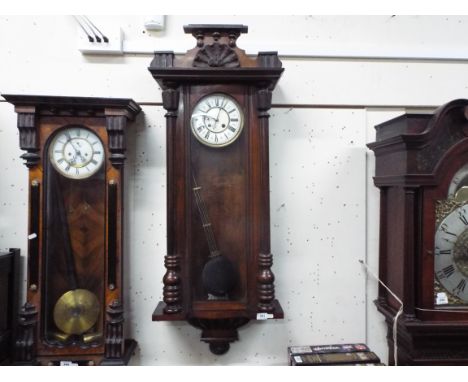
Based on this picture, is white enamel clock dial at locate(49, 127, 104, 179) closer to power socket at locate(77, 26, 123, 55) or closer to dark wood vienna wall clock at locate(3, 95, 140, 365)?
dark wood vienna wall clock at locate(3, 95, 140, 365)

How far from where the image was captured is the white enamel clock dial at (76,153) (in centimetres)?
112

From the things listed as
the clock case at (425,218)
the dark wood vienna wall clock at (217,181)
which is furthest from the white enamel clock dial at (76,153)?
the clock case at (425,218)

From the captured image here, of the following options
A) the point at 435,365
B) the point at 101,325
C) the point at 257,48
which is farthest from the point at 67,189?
the point at 435,365

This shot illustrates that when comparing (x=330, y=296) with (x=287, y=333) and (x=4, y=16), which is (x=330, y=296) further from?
(x=4, y=16)

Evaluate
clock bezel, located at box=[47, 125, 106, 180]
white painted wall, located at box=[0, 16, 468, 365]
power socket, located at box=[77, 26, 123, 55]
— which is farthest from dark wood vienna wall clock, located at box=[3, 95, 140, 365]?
power socket, located at box=[77, 26, 123, 55]

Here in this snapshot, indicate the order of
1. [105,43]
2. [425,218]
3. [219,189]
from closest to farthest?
[425,218] → [219,189] → [105,43]

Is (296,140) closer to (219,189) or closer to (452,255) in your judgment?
(219,189)

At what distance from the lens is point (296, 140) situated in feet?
4.20

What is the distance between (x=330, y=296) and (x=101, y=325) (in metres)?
0.82

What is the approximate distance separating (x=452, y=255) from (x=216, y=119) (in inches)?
33.6

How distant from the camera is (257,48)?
1270mm

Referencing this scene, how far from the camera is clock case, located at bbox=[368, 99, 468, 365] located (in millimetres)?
1011

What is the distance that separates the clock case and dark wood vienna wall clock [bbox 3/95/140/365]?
89 centimetres

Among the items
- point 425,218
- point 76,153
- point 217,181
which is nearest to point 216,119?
point 217,181
